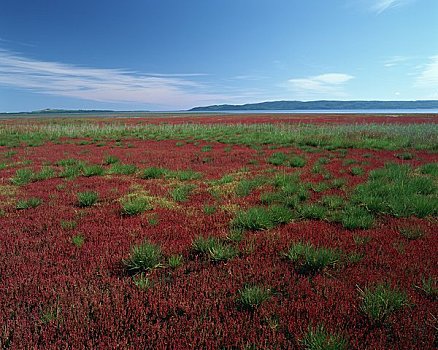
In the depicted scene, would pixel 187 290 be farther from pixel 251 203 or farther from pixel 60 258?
pixel 251 203

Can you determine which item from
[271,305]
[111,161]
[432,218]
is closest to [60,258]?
[271,305]

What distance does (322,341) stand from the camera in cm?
273

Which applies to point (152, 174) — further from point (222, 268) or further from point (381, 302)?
point (381, 302)

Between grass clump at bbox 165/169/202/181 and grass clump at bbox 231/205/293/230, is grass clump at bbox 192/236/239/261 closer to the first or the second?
grass clump at bbox 231/205/293/230

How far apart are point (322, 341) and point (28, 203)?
8.33m

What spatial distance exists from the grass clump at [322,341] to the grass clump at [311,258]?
1.45 m

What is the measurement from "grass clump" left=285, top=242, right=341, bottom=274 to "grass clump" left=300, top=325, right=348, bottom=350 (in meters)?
1.45

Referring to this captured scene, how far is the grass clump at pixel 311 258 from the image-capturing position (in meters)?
4.32

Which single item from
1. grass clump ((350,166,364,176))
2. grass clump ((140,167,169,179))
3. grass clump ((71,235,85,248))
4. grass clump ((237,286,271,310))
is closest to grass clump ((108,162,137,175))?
grass clump ((140,167,169,179))

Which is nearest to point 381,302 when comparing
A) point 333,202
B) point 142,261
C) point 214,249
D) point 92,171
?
point 214,249

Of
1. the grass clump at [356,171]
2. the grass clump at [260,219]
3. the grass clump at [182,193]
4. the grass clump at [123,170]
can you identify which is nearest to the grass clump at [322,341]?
the grass clump at [260,219]

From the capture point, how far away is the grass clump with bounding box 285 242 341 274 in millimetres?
4320

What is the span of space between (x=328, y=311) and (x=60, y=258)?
4.42m

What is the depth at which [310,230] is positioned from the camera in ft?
19.1
